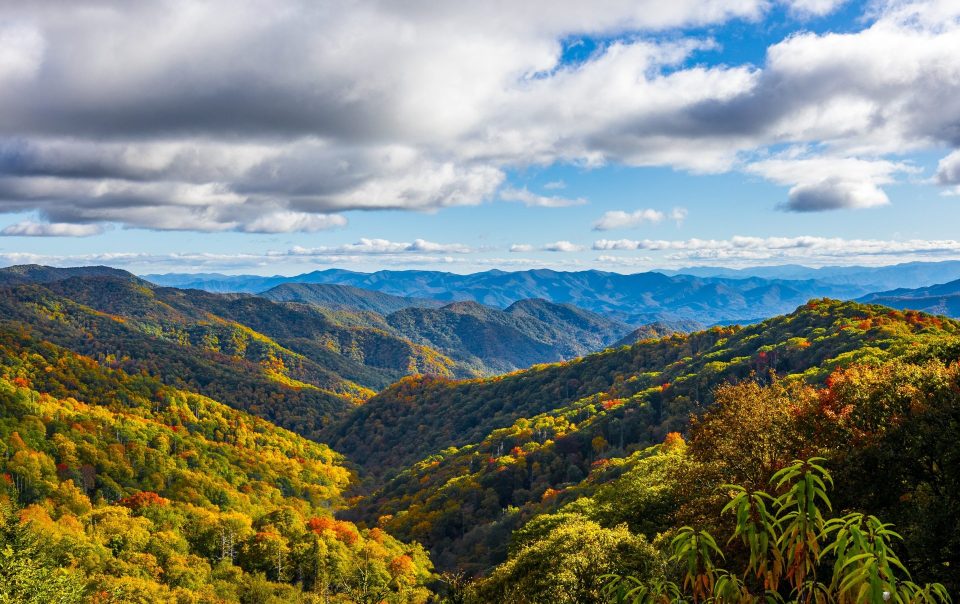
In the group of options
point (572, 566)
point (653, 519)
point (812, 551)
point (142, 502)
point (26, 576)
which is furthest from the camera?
point (142, 502)

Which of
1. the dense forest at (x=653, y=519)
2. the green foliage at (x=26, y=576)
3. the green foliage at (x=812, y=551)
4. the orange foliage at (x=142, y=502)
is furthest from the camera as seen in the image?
the orange foliage at (x=142, y=502)

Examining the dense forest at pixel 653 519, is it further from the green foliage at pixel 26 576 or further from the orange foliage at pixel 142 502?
the orange foliage at pixel 142 502

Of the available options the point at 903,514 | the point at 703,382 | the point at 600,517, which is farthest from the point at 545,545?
the point at 703,382

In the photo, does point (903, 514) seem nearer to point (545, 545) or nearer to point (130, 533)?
point (545, 545)

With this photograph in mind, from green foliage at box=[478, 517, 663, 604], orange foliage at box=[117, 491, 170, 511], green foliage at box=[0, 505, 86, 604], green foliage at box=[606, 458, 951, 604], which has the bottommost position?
orange foliage at box=[117, 491, 170, 511]

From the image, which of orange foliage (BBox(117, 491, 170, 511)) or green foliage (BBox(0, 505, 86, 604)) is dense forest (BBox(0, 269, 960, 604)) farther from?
orange foliage (BBox(117, 491, 170, 511))

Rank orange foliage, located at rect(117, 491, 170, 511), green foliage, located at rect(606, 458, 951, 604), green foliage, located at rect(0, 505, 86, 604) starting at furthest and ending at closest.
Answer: orange foliage, located at rect(117, 491, 170, 511) → green foliage, located at rect(0, 505, 86, 604) → green foliage, located at rect(606, 458, 951, 604)

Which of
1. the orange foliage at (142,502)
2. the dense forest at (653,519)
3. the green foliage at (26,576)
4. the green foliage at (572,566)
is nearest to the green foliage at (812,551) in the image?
the dense forest at (653,519)

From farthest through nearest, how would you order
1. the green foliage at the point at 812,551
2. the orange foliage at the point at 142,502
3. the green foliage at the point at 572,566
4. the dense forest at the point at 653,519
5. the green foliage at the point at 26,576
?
the orange foliage at the point at 142,502
the green foliage at the point at 26,576
the green foliage at the point at 572,566
the dense forest at the point at 653,519
the green foliage at the point at 812,551

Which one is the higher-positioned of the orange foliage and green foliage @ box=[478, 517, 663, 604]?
green foliage @ box=[478, 517, 663, 604]

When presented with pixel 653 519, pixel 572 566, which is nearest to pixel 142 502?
pixel 653 519

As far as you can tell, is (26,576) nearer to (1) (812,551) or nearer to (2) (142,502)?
(1) (812,551)

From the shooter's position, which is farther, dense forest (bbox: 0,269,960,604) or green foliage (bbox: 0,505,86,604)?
green foliage (bbox: 0,505,86,604)

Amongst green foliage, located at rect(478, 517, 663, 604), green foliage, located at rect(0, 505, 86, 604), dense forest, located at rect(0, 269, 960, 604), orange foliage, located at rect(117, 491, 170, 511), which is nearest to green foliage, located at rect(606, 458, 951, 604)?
dense forest, located at rect(0, 269, 960, 604)
